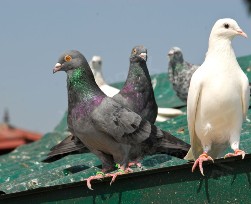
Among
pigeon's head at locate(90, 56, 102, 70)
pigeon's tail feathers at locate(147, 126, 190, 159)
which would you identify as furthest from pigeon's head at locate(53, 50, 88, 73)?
pigeon's head at locate(90, 56, 102, 70)

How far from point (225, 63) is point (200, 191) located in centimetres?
122

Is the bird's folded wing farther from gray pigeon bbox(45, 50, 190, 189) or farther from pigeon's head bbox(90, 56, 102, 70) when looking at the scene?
pigeon's head bbox(90, 56, 102, 70)

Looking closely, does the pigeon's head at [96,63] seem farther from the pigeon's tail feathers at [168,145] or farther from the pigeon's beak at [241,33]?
the pigeon's beak at [241,33]

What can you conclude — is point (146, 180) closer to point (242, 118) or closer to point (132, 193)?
point (132, 193)

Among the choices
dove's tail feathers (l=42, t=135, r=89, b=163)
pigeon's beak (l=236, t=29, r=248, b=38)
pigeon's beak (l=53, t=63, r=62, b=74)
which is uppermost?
pigeon's beak (l=236, t=29, r=248, b=38)

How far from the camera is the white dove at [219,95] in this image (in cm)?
692

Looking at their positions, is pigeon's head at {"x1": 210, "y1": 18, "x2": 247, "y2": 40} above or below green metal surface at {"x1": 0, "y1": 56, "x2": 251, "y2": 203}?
above

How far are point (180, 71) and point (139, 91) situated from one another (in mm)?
3359

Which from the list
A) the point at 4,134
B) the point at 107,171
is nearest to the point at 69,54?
the point at 107,171

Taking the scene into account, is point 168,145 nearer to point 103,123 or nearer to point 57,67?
point 103,123

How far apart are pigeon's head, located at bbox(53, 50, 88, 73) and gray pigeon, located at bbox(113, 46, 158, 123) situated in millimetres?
849

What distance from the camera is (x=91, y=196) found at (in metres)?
6.92

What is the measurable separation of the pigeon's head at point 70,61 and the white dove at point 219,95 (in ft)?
3.64

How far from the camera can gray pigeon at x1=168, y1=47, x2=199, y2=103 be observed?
11.5 metres
